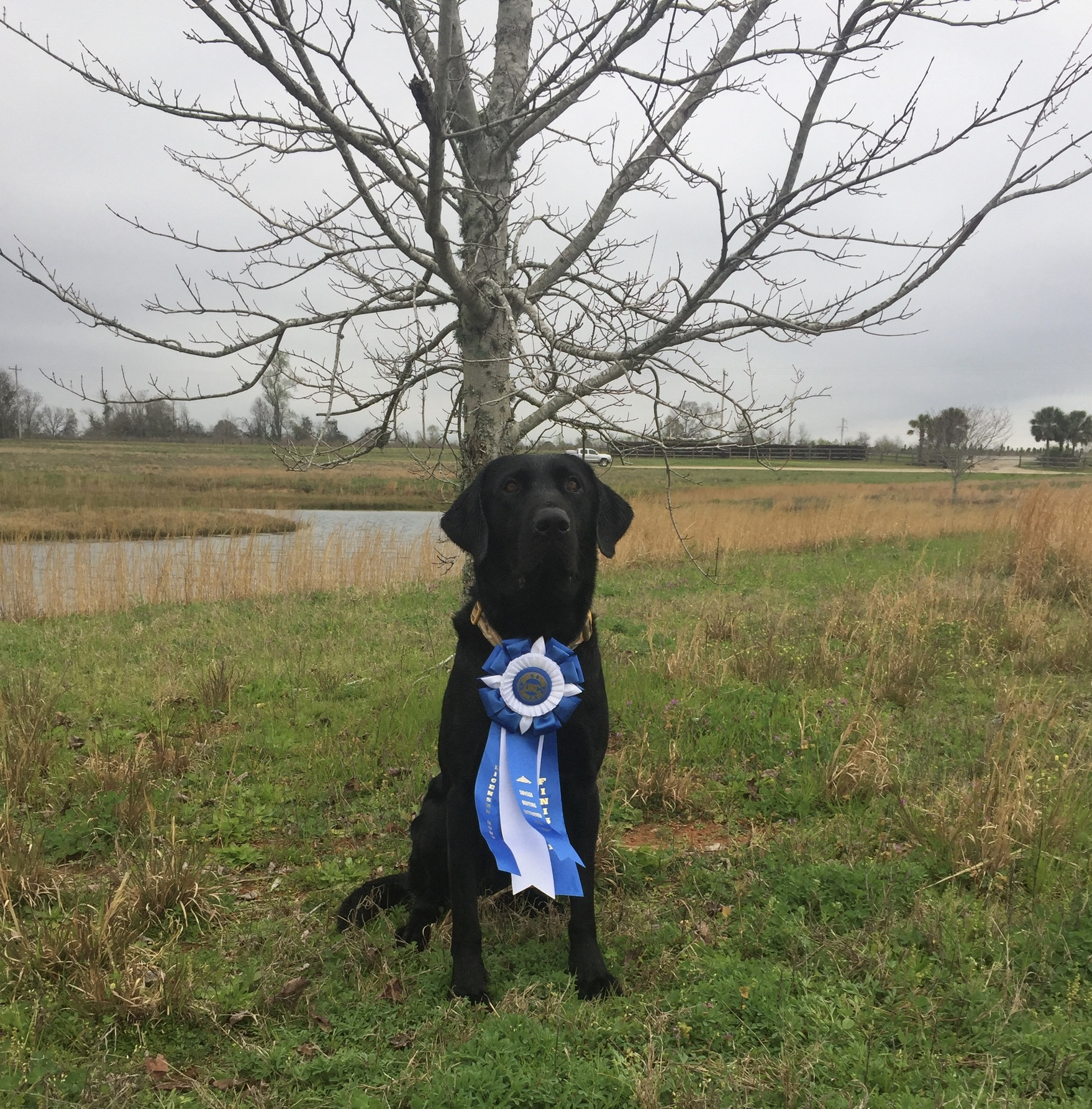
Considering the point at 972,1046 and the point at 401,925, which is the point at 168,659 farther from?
the point at 972,1046

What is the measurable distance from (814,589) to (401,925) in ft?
24.7

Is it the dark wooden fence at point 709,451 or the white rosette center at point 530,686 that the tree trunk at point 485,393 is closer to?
the dark wooden fence at point 709,451

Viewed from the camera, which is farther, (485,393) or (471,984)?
(485,393)

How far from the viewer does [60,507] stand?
21.6 m

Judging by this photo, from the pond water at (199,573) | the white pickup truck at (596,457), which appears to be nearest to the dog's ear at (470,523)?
the white pickup truck at (596,457)

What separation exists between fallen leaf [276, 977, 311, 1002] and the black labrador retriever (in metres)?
0.37

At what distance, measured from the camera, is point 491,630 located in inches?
103

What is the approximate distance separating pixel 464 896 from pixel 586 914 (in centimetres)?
39

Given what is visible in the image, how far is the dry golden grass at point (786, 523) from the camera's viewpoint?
13.0 meters

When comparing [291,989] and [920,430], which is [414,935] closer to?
[291,989]

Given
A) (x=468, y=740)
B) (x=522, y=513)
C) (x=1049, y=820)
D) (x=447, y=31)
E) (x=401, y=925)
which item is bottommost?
(x=401, y=925)

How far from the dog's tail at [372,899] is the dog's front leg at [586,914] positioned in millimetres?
706

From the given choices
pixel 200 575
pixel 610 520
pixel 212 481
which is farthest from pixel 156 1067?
pixel 212 481

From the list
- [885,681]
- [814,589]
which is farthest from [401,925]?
[814,589]
